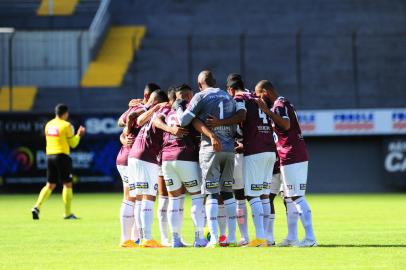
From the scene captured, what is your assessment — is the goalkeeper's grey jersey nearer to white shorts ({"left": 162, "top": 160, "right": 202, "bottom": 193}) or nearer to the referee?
white shorts ({"left": 162, "top": 160, "right": 202, "bottom": 193})

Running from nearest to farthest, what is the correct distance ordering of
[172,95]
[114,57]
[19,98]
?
1. [172,95]
2. [19,98]
3. [114,57]

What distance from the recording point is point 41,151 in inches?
1446

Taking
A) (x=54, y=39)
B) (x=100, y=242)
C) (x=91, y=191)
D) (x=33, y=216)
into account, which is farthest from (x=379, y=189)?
(x=100, y=242)

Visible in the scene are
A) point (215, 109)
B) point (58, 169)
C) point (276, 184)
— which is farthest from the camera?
point (58, 169)

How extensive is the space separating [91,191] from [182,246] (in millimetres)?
22558

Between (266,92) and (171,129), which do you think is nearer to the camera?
(171,129)

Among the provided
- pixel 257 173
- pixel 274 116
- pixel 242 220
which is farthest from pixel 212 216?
pixel 274 116

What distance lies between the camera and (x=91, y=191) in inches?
1458

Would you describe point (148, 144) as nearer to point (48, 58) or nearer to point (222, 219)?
point (222, 219)

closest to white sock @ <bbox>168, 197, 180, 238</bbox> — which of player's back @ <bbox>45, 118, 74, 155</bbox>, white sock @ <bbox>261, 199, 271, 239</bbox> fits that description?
white sock @ <bbox>261, 199, 271, 239</bbox>

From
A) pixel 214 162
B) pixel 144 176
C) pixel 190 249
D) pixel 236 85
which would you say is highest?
pixel 236 85

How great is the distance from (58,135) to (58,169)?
0.74 meters

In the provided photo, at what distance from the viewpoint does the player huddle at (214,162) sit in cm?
1455

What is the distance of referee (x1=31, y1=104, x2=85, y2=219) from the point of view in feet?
73.3
